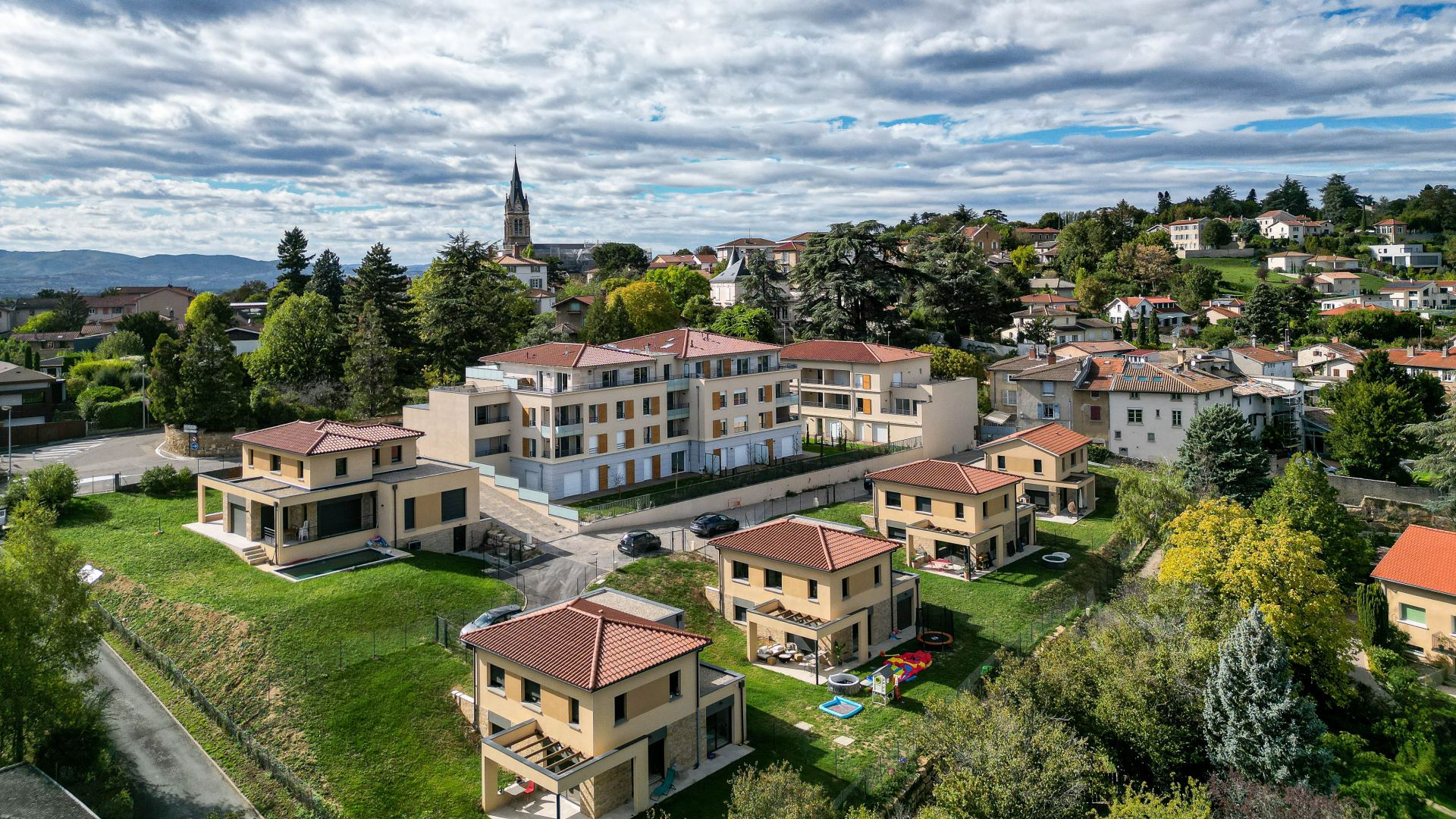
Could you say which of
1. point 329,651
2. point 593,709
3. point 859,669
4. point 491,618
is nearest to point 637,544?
point 491,618

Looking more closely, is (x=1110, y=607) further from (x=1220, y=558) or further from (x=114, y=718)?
(x=114, y=718)

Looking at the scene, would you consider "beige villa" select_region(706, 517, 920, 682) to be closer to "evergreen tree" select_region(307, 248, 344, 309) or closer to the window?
the window

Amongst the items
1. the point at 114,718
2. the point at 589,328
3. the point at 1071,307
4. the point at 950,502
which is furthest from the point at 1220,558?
the point at 1071,307

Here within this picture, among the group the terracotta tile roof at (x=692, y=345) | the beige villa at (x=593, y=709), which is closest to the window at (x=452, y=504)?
the beige villa at (x=593, y=709)

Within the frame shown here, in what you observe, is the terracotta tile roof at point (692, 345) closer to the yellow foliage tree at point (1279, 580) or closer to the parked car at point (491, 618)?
the parked car at point (491, 618)

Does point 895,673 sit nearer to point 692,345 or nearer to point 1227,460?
point 692,345

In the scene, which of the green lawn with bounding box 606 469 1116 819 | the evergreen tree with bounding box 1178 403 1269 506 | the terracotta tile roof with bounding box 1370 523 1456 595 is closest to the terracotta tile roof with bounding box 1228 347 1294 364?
the evergreen tree with bounding box 1178 403 1269 506

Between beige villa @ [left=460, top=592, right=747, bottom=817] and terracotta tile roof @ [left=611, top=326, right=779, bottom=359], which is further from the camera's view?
terracotta tile roof @ [left=611, top=326, right=779, bottom=359]
